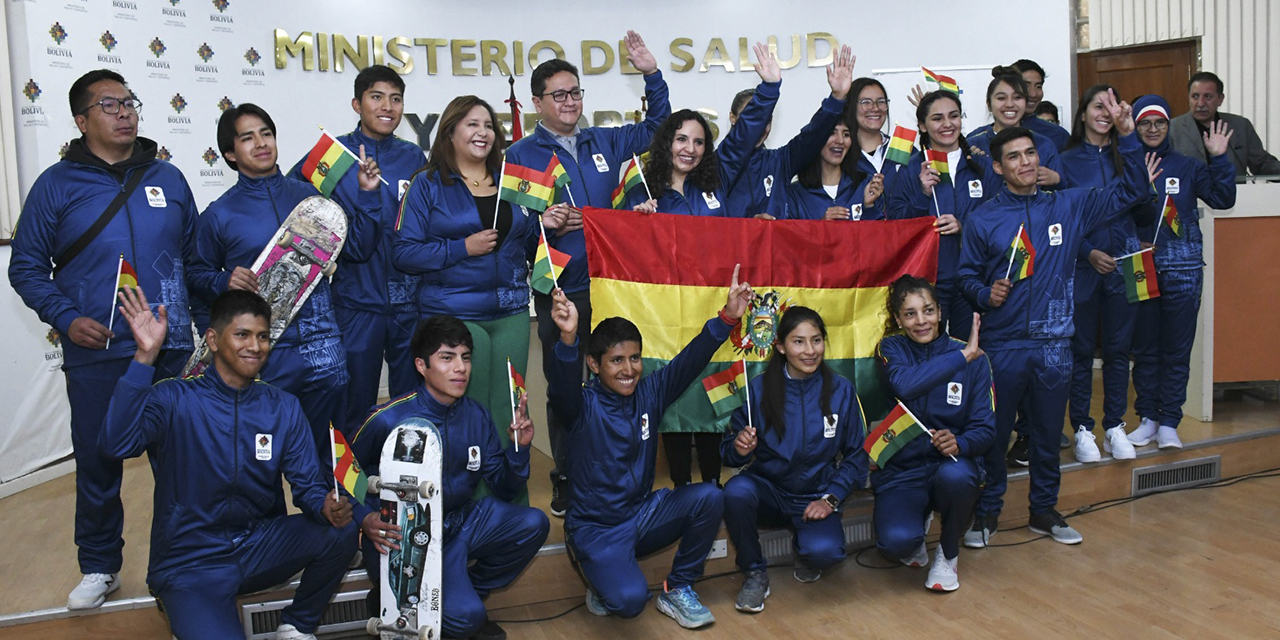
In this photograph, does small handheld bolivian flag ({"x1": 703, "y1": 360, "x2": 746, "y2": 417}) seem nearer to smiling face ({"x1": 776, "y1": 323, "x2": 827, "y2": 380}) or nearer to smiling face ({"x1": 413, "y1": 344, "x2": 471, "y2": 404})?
smiling face ({"x1": 776, "y1": 323, "x2": 827, "y2": 380})

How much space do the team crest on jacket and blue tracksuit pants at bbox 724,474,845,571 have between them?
54cm

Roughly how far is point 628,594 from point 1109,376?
9.49ft

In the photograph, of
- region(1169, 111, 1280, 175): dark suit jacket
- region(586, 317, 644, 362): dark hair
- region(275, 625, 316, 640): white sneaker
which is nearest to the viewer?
region(275, 625, 316, 640): white sneaker

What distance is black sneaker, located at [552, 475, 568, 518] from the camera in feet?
14.3

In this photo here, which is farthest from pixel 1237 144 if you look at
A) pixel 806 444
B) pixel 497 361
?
Result: pixel 497 361

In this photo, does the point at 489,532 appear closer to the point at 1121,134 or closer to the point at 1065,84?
the point at 1121,134

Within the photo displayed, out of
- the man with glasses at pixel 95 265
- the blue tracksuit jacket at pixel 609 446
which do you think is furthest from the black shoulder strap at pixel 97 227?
the blue tracksuit jacket at pixel 609 446

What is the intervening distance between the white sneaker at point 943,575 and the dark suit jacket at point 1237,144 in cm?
381

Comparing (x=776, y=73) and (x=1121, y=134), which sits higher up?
(x=776, y=73)

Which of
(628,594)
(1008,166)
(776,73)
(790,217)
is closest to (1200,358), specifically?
(1008,166)

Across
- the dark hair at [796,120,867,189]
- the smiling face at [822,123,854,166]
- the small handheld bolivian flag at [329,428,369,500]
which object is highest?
the smiling face at [822,123,854,166]

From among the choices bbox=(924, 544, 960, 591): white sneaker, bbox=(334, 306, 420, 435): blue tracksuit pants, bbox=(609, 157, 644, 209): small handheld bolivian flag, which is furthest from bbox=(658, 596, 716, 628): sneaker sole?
bbox=(609, 157, 644, 209): small handheld bolivian flag

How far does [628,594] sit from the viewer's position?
362 centimetres

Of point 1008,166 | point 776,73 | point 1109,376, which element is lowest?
point 1109,376
